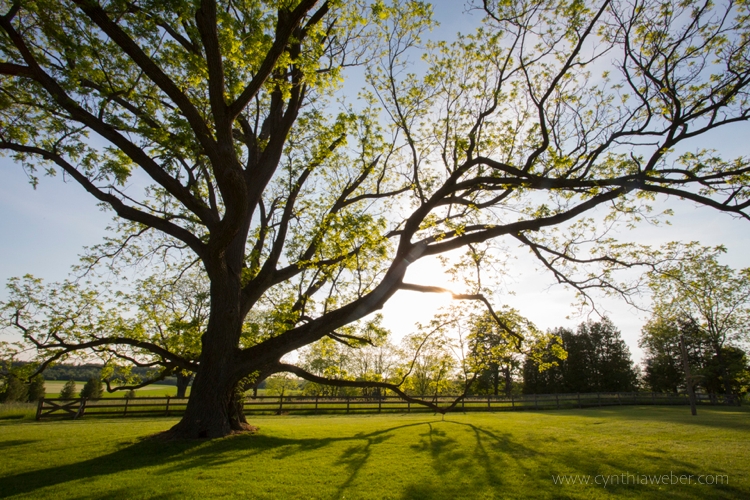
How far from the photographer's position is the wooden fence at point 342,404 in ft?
65.3

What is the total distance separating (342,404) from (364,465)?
64.5 ft

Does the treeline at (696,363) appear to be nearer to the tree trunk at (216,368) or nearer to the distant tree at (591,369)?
the distant tree at (591,369)

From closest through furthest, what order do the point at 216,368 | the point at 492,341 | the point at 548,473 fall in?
the point at 548,473 → the point at 216,368 → the point at 492,341

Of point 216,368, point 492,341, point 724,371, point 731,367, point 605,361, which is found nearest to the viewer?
point 216,368

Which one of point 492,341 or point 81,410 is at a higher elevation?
point 492,341

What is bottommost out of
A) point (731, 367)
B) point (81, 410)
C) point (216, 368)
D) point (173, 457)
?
point (81, 410)

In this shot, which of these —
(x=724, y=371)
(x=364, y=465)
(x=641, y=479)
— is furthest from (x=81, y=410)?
(x=724, y=371)

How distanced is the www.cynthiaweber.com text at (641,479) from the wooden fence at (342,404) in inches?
297

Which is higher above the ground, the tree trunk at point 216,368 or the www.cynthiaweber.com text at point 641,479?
the tree trunk at point 216,368

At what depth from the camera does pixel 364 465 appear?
7.31m

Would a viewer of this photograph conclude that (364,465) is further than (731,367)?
No

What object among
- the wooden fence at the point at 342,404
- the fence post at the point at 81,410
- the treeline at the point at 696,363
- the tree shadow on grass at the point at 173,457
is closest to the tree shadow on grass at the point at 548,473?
the tree shadow on grass at the point at 173,457

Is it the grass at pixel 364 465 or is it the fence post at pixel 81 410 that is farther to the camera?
the fence post at pixel 81 410

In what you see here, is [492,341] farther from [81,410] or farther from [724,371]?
[724,371]
